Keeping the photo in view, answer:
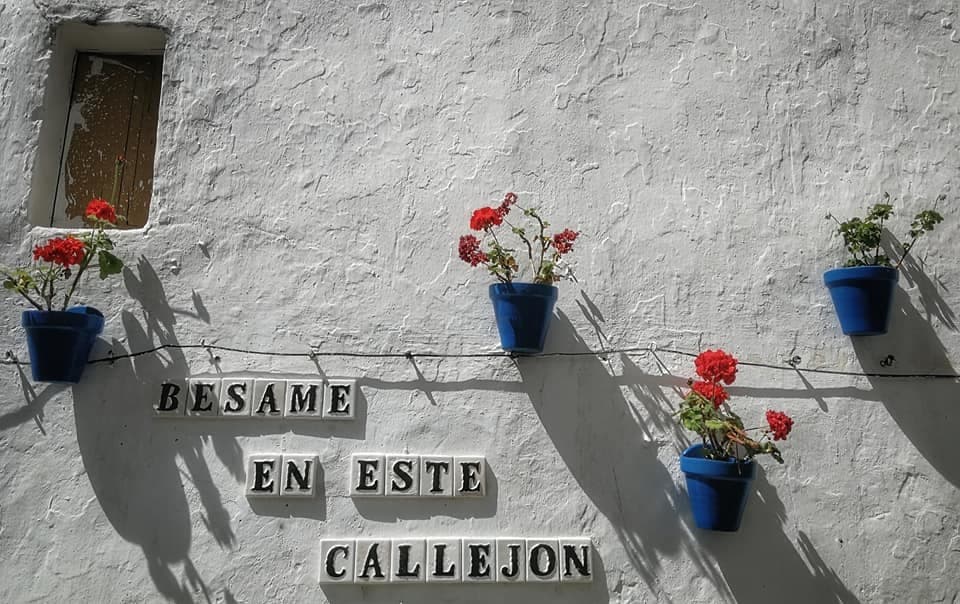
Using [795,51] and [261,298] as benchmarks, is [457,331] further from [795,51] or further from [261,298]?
[795,51]

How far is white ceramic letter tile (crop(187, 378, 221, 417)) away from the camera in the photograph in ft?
9.59

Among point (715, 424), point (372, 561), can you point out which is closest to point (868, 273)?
point (715, 424)

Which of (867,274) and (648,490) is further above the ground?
(867,274)

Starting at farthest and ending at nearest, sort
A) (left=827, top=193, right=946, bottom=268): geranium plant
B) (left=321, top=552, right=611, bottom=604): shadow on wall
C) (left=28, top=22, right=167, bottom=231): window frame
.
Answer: (left=28, top=22, right=167, bottom=231): window frame, (left=827, top=193, right=946, bottom=268): geranium plant, (left=321, top=552, right=611, bottom=604): shadow on wall

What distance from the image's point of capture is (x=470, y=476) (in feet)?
9.50

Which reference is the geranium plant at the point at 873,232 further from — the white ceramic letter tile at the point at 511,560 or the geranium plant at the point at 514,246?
the white ceramic letter tile at the point at 511,560

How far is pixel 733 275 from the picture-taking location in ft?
10.5

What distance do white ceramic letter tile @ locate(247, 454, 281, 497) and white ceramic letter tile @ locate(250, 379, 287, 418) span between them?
6.3 inches

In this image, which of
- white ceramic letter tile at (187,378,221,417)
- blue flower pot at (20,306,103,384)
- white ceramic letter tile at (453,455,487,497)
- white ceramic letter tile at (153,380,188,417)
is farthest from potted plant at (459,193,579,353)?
blue flower pot at (20,306,103,384)

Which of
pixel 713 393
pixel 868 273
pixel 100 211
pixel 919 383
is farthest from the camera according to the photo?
pixel 919 383

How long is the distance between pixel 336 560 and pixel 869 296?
2.24m

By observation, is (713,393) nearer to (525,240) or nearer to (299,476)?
(525,240)

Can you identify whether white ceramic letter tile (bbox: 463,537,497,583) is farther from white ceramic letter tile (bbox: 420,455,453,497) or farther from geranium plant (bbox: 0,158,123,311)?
geranium plant (bbox: 0,158,123,311)

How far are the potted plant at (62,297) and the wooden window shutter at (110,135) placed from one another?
0.29 metres
